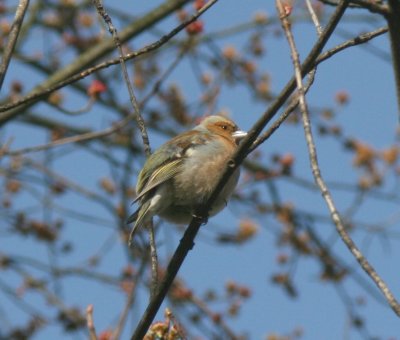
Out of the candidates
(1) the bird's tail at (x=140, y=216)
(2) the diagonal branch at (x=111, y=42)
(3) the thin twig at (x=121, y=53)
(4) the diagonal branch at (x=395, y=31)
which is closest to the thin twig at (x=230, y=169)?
(4) the diagonal branch at (x=395, y=31)

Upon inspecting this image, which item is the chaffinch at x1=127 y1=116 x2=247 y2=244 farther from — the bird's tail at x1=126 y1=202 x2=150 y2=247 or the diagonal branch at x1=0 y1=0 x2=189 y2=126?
the diagonal branch at x1=0 y1=0 x2=189 y2=126

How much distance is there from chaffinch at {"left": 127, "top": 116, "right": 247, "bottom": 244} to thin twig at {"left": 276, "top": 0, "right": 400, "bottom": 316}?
188cm

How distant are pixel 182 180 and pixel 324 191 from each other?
2.34m

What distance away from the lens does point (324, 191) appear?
6.89ft

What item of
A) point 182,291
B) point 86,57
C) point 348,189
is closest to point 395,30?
point 86,57

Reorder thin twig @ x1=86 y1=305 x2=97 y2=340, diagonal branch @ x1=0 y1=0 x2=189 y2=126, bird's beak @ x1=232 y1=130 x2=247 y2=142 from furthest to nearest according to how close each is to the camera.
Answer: diagonal branch @ x1=0 y1=0 x2=189 y2=126, bird's beak @ x1=232 y1=130 x2=247 y2=142, thin twig @ x1=86 y1=305 x2=97 y2=340

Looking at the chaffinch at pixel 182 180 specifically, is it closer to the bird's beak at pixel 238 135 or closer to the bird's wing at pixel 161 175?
the bird's wing at pixel 161 175

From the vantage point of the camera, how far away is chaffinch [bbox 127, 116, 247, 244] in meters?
4.30

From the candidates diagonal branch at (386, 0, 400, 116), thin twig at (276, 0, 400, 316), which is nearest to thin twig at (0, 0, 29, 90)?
thin twig at (276, 0, 400, 316)

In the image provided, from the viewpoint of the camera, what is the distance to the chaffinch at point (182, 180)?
430 centimetres

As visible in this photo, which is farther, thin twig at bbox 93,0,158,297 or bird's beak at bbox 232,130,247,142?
bird's beak at bbox 232,130,247,142

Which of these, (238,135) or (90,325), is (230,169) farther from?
(238,135)

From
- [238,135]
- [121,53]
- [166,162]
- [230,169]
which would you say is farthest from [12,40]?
[238,135]

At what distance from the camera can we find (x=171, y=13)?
22.4 ft
